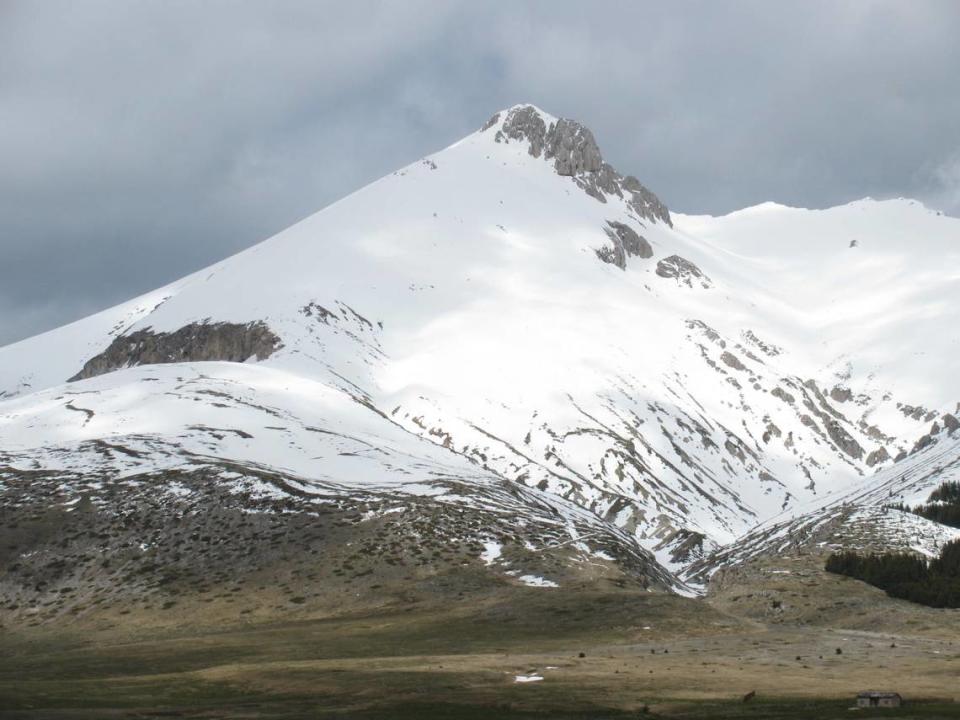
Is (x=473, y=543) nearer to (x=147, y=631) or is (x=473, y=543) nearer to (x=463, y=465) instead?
(x=147, y=631)

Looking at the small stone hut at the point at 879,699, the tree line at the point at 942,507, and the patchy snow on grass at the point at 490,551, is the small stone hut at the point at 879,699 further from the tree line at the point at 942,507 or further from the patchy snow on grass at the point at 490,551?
the tree line at the point at 942,507

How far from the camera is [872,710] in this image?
40.7m

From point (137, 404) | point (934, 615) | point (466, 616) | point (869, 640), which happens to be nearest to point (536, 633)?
point (466, 616)

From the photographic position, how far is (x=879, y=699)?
4144cm

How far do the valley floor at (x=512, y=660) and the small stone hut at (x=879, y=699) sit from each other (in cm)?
67

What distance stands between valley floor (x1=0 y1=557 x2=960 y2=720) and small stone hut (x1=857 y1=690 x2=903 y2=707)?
0.67 metres

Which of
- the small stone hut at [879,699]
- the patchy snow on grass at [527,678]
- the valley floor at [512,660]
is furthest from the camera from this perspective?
the patchy snow on grass at [527,678]

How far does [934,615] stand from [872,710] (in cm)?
4872

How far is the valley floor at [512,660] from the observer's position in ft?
148

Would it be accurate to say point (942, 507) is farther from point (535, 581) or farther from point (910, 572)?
point (535, 581)

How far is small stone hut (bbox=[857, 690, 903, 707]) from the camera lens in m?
41.2

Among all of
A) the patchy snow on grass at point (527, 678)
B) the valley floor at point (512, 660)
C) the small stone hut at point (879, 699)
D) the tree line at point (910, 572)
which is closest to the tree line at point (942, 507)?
the tree line at point (910, 572)

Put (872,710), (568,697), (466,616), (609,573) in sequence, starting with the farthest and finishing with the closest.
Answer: (609,573) → (466,616) → (568,697) → (872,710)

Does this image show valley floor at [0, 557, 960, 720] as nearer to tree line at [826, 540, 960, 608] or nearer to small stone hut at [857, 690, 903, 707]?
small stone hut at [857, 690, 903, 707]
